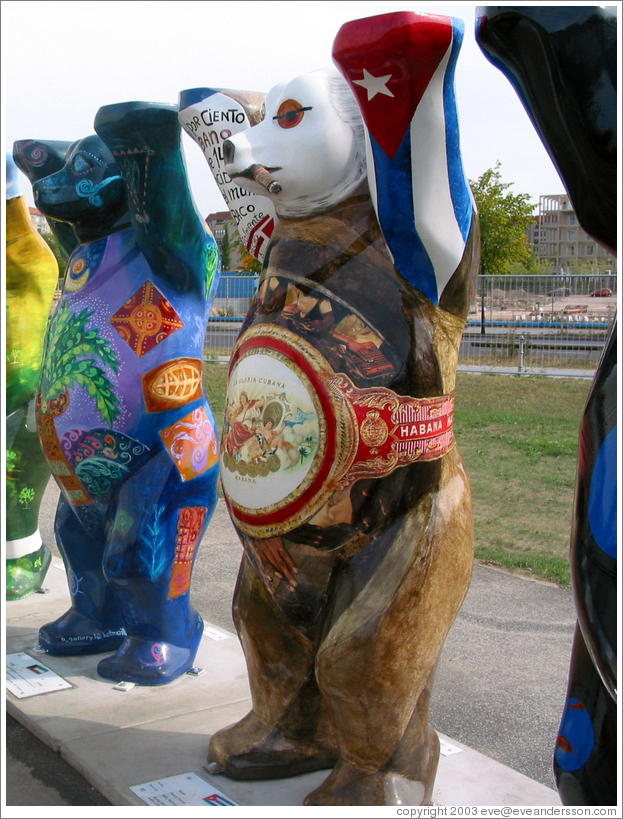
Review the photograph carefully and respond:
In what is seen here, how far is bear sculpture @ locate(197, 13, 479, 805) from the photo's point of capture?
1968mm

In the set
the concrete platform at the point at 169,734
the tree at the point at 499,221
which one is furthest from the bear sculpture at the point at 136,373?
the tree at the point at 499,221

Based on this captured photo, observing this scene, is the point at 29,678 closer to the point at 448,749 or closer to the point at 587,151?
the point at 448,749

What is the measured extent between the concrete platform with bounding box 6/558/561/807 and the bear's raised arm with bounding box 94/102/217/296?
4.56ft

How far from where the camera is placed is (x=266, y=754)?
2408 mm

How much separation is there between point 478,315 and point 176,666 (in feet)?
46.9

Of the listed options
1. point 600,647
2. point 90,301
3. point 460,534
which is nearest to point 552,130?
point 600,647

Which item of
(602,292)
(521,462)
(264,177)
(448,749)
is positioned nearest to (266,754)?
(448,749)

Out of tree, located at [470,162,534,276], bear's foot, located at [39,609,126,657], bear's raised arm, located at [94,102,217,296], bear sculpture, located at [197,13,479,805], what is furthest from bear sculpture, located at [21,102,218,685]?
Answer: tree, located at [470,162,534,276]

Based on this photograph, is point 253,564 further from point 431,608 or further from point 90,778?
point 90,778

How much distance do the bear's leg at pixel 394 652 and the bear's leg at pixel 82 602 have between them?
1.50 metres

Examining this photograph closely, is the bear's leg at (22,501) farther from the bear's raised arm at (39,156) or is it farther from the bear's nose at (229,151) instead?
the bear's nose at (229,151)

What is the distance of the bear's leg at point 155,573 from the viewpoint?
2943mm

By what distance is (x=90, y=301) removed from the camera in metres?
2.98

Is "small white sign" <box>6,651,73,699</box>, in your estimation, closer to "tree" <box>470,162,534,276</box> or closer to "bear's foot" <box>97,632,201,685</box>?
"bear's foot" <box>97,632,201,685</box>
